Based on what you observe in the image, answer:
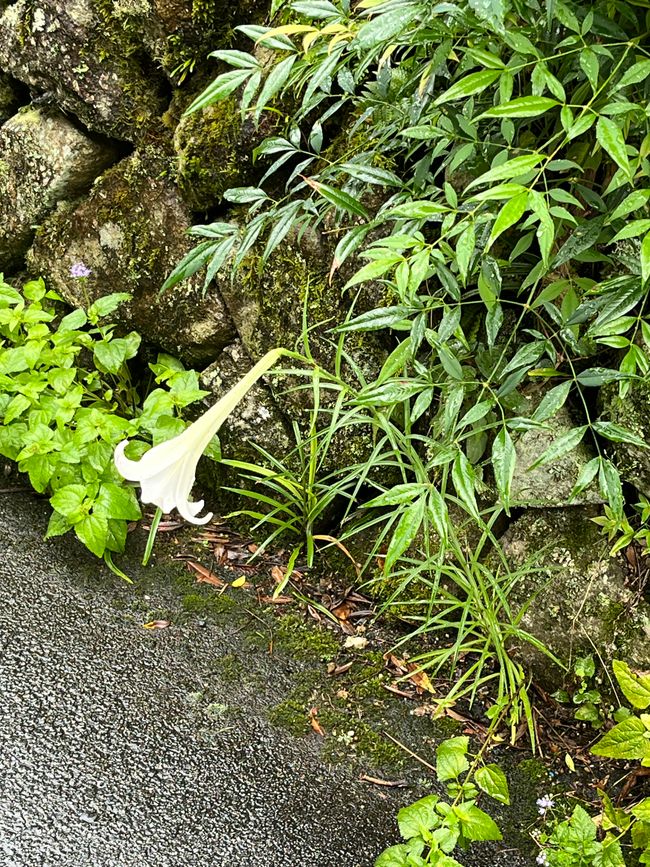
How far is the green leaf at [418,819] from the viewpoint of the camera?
62.0 inches

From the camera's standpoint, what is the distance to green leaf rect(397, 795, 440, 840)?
5.16 ft

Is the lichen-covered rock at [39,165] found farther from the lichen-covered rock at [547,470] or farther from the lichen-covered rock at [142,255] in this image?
the lichen-covered rock at [547,470]

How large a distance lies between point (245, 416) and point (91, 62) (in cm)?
126

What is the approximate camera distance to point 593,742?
2066 mm

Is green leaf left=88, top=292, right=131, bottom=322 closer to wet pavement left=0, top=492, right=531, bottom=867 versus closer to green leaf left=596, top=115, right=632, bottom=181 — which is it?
wet pavement left=0, top=492, right=531, bottom=867

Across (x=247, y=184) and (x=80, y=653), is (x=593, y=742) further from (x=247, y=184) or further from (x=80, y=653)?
(x=247, y=184)

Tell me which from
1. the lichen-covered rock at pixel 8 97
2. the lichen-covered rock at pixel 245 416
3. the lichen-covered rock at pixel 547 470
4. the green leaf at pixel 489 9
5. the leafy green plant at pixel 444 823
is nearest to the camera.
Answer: the green leaf at pixel 489 9

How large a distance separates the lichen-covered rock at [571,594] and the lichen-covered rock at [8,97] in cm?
233

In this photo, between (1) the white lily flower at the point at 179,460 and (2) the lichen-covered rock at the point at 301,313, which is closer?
(1) the white lily flower at the point at 179,460

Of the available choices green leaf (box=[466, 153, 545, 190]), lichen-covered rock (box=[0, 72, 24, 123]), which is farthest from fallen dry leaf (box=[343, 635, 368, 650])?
lichen-covered rock (box=[0, 72, 24, 123])

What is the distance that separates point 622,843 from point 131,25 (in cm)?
263

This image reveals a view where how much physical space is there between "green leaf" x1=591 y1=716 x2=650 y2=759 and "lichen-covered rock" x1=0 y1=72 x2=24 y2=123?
9.27 feet

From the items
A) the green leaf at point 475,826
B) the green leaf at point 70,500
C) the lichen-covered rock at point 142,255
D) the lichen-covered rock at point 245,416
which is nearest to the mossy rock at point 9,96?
the lichen-covered rock at point 142,255

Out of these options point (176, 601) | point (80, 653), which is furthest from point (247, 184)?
point (80, 653)
